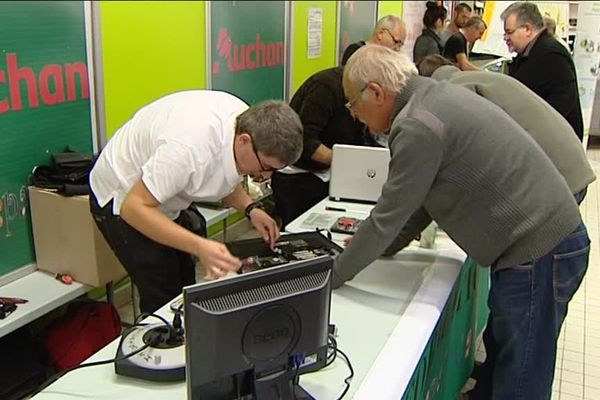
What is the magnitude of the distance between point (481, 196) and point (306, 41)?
342 centimetres

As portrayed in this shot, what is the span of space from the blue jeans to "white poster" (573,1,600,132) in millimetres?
4539

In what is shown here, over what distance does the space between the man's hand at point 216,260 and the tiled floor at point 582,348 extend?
1.71 metres

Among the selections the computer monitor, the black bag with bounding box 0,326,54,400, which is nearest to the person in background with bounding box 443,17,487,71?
the computer monitor

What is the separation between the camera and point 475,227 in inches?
65.6

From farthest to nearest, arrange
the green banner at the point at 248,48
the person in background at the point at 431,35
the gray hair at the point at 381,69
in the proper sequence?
the person in background at the point at 431,35 < the green banner at the point at 248,48 < the gray hair at the point at 381,69

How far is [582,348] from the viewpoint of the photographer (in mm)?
3082

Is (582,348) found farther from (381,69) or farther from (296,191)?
(381,69)

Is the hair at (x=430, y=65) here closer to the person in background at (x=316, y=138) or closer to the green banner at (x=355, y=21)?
the person in background at (x=316, y=138)

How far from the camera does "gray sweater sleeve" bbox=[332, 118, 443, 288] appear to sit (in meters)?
1.53

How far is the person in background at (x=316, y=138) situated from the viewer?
2846mm

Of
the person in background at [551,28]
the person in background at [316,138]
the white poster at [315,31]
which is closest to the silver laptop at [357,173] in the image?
the person in background at [316,138]

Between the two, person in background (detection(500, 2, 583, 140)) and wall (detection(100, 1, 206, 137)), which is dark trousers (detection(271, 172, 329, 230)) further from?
person in background (detection(500, 2, 583, 140))

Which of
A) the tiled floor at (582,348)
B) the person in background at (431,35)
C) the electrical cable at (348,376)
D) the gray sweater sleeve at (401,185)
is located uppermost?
the person in background at (431,35)

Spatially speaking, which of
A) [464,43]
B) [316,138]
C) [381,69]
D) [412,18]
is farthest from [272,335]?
[412,18]
